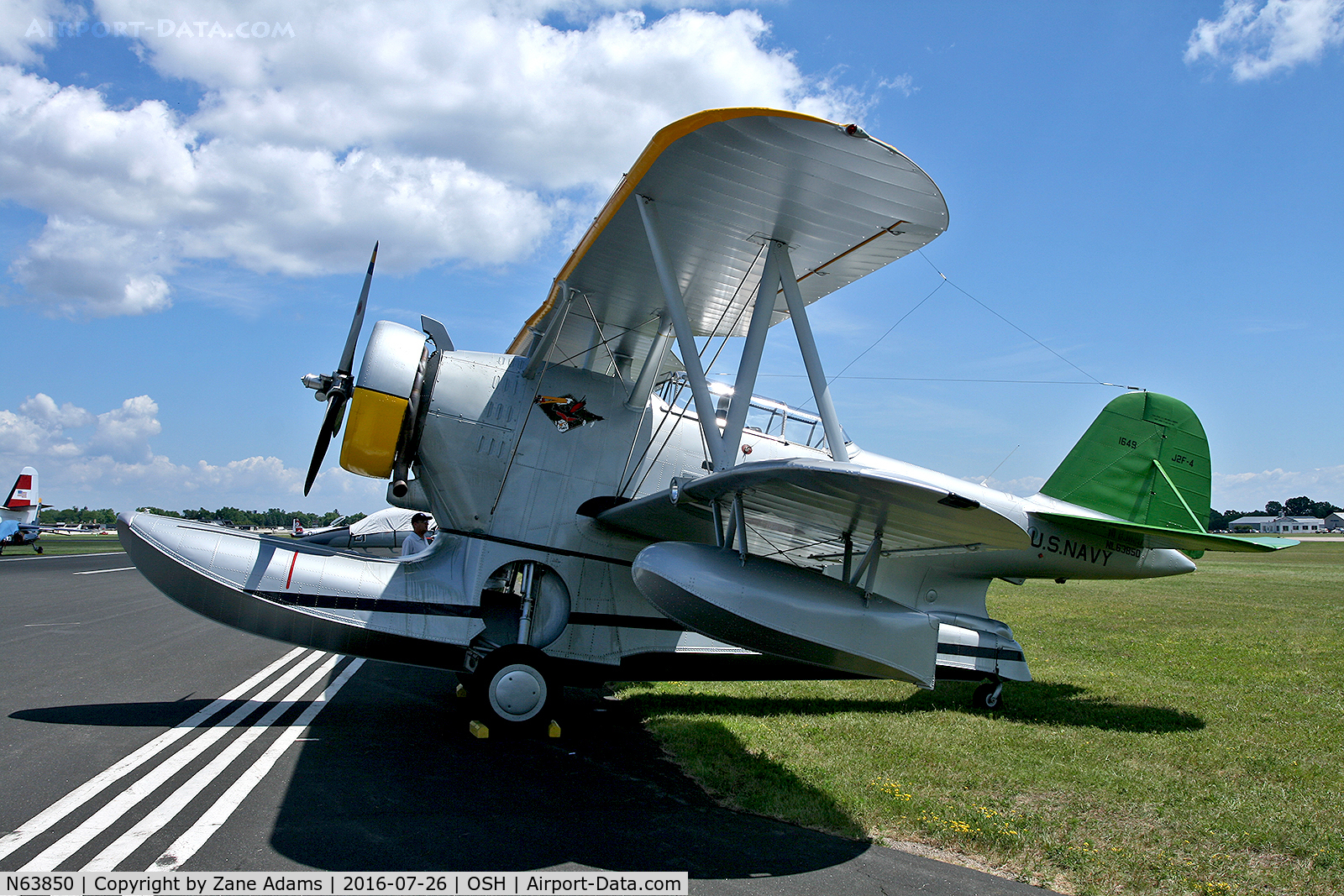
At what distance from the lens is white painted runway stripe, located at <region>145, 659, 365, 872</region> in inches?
140

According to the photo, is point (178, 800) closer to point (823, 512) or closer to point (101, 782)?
point (101, 782)

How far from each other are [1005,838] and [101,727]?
6.38 meters

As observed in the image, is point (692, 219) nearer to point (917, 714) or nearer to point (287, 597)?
point (287, 597)

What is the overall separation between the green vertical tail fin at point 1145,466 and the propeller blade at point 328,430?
7924 millimetres

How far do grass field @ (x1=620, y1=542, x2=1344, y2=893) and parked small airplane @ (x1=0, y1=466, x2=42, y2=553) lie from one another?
4122 centimetres

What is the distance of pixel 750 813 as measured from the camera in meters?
4.53

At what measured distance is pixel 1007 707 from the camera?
7777 millimetres

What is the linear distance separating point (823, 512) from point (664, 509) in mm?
1479

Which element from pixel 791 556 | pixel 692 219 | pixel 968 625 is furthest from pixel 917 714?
pixel 692 219

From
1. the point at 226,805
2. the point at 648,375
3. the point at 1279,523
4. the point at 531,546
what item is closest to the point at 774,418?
the point at 648,375

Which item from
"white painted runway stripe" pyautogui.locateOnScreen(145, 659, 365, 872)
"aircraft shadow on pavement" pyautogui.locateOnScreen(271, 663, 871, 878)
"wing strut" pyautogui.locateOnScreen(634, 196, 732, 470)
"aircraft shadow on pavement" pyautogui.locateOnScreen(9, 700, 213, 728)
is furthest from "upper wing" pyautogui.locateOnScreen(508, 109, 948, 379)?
"aircraft shadow on pavement" pyautogui.locateOnScreen(9, 700, 213, 728)

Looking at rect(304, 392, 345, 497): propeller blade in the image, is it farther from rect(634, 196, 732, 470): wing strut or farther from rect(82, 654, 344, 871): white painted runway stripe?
rect(634, 196, 732, 470): wing strut

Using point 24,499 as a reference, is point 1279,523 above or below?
above

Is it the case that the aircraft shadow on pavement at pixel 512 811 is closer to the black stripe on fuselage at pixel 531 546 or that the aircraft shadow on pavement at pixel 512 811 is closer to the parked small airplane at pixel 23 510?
the black stripe on fuselage at pixel 531 546
